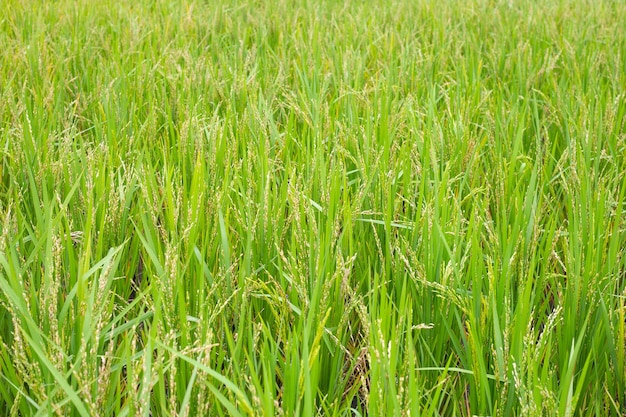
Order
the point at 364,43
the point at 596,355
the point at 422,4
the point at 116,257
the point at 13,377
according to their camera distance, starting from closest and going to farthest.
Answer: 1. the point at 13,377
2. the point at 596,355
3. the point at 116,257
4. the point at 364,43
5. the point at 422,4

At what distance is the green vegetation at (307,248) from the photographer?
3.51 ft

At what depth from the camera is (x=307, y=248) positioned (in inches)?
56.0

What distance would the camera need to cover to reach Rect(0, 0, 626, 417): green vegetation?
42.1 inches

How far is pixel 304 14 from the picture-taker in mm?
4180

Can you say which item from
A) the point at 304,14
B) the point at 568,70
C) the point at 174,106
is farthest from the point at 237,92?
the point at 304,14

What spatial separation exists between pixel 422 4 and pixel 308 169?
10.5 ft

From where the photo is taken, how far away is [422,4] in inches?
180

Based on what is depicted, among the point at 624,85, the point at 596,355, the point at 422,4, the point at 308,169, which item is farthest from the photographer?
the point at 422,4

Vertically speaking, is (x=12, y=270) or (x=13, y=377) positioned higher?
(x=12, y=270)

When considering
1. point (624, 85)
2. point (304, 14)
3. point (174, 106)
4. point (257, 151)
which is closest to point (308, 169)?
point (257, 151)

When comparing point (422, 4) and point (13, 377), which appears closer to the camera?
point (13, 377)

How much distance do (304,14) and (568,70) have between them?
1762 millimetres

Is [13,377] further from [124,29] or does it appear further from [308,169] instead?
[124,29]

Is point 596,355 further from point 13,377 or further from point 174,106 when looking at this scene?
point 174,106
